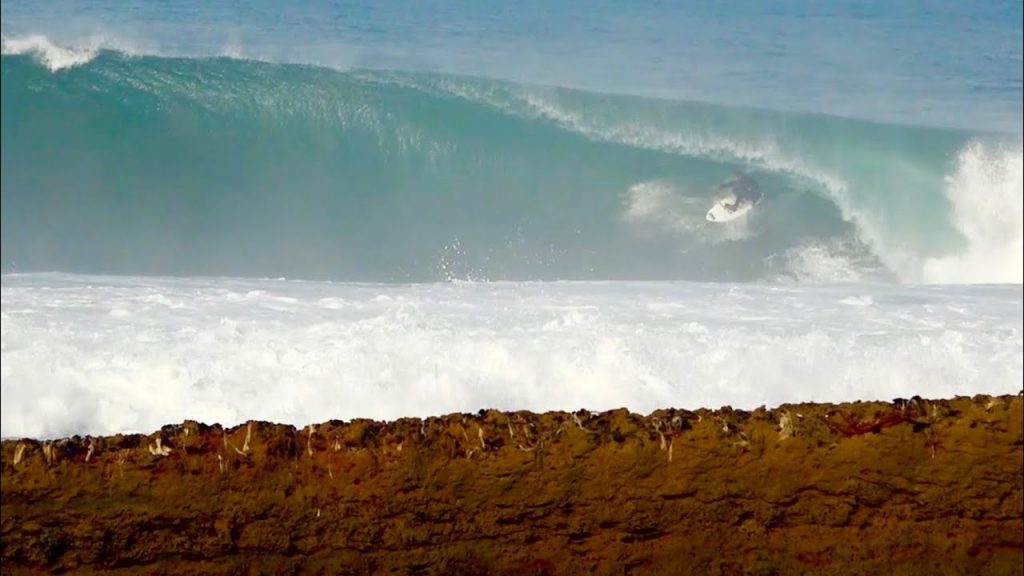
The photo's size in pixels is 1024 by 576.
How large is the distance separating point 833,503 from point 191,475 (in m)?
2.47

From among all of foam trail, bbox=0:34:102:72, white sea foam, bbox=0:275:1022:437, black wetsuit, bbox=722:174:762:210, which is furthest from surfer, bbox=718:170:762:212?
foam trail, bbox=0:34:102:72

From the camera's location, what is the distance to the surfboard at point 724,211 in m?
12.8

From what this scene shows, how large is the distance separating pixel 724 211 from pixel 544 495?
9306 millimetres

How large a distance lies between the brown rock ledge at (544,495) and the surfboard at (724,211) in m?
8.50

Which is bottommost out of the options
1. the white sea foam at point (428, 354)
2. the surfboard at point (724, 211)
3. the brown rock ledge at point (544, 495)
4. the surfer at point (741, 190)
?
the brown rock ledge at point (544, 495)

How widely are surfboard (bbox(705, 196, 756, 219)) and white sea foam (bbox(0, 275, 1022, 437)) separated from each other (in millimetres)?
3614

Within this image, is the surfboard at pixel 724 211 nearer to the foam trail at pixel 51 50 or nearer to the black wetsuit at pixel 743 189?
the black wetsuit at pixel 743 189

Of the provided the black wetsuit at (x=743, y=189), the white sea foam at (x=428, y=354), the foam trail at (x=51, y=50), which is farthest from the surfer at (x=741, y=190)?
the foam trail at (x=51, y=50)

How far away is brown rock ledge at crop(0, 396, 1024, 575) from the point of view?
3.86 metres

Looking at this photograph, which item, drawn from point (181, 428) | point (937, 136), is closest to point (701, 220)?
point (937, 136)

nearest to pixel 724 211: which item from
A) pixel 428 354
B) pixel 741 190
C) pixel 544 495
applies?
pixel 741 190

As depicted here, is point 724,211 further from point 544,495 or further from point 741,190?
point 544,495

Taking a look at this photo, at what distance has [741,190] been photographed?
1353 centimetres

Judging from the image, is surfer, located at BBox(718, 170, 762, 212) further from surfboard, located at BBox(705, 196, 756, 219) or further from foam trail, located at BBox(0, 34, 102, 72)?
foam trail, located at BBox(0, 34, 102, 72)
